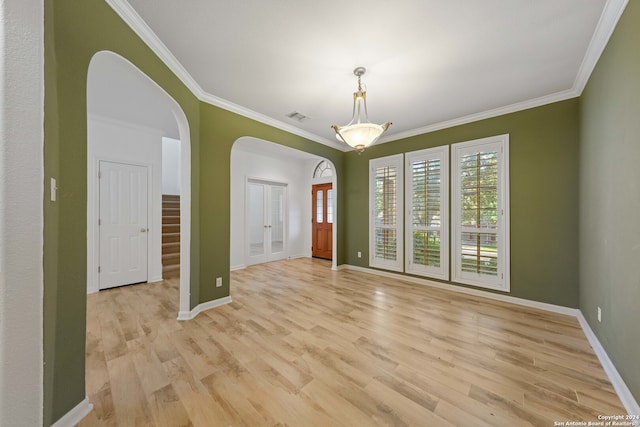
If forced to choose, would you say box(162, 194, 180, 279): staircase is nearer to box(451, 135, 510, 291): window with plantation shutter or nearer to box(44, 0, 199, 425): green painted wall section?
box(44, 0, 199, 425): green painted wall section

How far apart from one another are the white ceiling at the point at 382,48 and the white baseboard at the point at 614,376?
263 cm

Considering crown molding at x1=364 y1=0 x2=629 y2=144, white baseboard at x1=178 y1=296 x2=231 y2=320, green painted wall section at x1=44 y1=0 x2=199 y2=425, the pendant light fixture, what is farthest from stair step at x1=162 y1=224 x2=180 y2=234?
crown molding at x1=364 y1=0 x2=629 y2=144

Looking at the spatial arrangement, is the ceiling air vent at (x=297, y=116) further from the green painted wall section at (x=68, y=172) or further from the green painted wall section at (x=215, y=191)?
the green painted wall section at (x=68, y=172)

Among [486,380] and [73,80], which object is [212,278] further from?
[486,380]

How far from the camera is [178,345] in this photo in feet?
7.21

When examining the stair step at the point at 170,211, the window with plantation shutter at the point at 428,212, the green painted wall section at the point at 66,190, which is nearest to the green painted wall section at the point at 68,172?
the green painted wall section at the point at 66,190

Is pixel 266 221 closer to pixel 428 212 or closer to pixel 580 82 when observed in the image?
pixel 428 212

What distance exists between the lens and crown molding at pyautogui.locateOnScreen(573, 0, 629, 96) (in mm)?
1652

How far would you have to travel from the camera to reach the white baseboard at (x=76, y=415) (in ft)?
4.34

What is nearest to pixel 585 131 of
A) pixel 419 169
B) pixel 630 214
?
pixel 630 214

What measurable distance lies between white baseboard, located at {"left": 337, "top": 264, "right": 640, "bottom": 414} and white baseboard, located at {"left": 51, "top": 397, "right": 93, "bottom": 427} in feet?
11.1

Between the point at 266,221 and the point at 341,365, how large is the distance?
176 inches

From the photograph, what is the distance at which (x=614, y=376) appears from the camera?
1.71 metres

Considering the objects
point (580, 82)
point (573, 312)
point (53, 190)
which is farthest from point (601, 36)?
point (53, 190)
